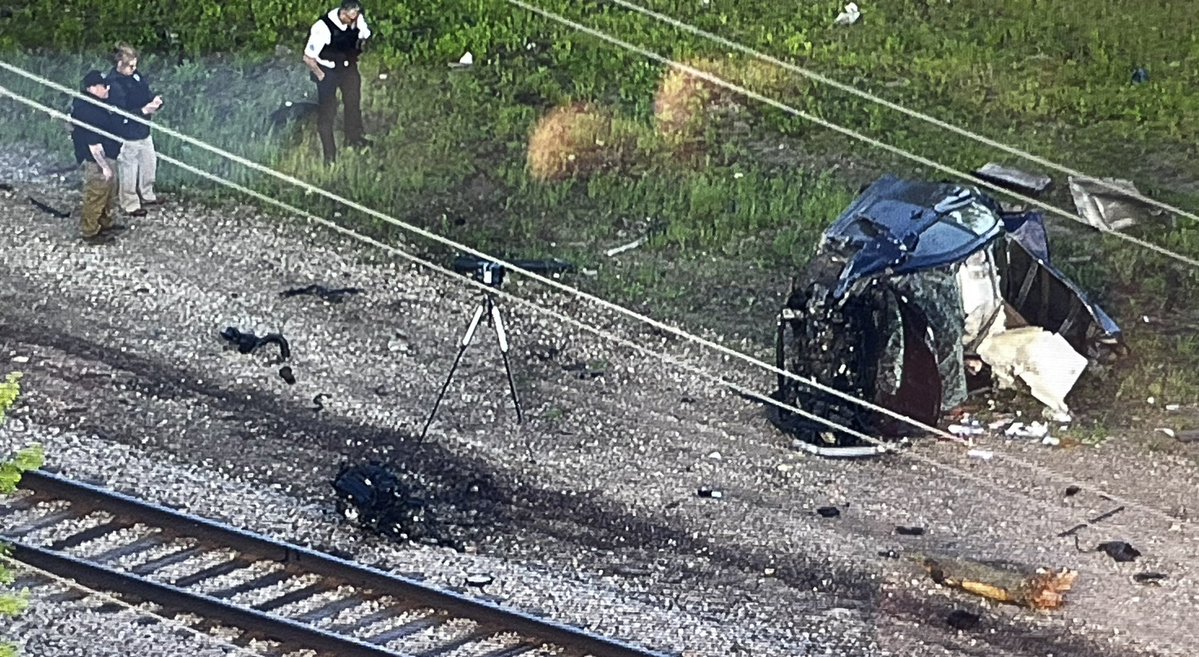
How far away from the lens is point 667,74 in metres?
16.6

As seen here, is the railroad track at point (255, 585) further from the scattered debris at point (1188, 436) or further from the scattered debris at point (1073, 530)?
the scattered debris at point (1188, 436)

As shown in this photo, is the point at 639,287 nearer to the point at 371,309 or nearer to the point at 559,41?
the point at 371,309

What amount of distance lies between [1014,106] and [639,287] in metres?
4.76

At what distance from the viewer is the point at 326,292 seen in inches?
512

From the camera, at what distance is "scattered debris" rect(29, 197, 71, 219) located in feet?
46.0

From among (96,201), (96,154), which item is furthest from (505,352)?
(96,201)

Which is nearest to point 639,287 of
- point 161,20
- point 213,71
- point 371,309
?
point 371,309

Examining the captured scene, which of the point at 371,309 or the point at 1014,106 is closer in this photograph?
the point at 371,309

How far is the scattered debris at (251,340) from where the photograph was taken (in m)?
12.2

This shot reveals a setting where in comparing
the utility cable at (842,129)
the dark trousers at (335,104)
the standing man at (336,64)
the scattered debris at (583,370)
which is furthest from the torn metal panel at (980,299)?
the dark trousers at (335,104)

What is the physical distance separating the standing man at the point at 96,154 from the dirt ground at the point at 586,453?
23 centimetres

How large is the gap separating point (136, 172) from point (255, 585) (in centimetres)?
526

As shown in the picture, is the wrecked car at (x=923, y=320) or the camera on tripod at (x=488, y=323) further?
the wrecked car at (x=923, y=320)

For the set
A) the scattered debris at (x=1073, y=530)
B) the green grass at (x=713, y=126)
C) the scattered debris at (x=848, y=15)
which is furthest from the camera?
the scattered debris at (x=848, y=15)
